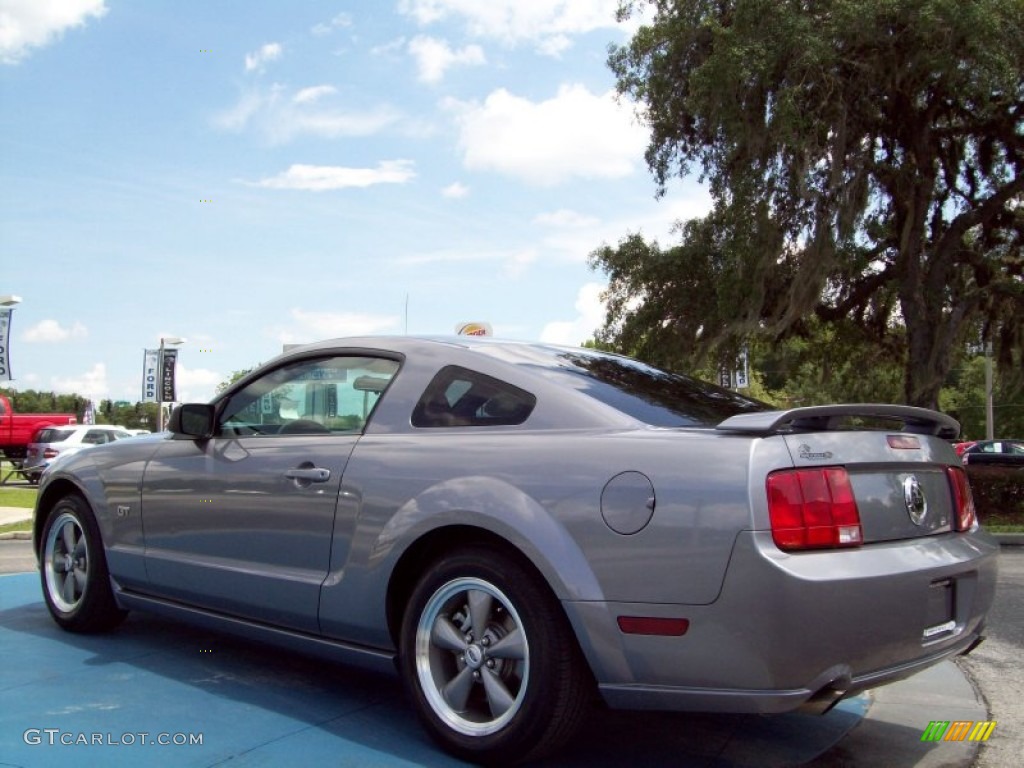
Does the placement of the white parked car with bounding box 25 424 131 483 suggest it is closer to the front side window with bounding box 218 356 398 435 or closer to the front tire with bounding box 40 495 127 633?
the front tire with bounding box 40 495 127 633

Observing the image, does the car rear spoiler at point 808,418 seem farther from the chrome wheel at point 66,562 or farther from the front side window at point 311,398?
the chrome wheel at point 66,562

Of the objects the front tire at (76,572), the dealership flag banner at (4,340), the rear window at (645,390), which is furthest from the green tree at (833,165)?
the dealership flag banner at (4,340)

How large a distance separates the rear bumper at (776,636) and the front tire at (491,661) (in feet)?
0.43

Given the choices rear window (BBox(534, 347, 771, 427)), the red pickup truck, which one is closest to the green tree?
rear window (BBox(534, 347, 771, 427))

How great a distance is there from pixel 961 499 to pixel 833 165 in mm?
13004

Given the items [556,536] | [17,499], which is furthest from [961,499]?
[17,499]

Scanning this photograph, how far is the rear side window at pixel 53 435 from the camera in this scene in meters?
25.1

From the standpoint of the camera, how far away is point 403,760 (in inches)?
130

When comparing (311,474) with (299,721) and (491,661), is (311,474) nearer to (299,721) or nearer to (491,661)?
(299,721)

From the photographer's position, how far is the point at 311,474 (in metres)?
3.77

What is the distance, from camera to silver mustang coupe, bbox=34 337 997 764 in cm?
282

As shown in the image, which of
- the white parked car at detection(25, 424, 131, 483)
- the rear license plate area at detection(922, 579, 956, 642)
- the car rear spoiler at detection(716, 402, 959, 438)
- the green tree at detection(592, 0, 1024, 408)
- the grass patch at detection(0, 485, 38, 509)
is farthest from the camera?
the white parked car at detection(25, 424, 131, 483)

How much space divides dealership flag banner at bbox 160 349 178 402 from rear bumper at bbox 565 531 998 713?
29276 millimetres

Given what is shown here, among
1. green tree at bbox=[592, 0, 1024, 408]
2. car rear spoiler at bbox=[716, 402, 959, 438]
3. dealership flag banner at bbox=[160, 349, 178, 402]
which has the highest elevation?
green tree at bbox=[592, 0, 1024, 408]
